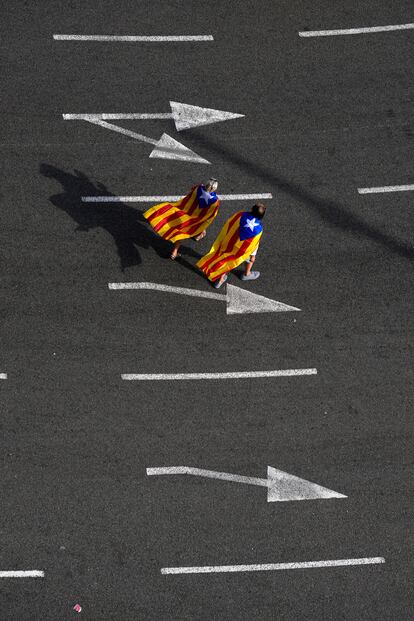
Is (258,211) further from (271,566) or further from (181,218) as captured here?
(271,566)

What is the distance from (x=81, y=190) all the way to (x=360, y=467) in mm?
6307

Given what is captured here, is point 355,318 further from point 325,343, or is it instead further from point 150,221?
point 150,221

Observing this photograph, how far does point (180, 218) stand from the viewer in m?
16.9

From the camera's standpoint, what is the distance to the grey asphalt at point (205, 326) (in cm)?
1559

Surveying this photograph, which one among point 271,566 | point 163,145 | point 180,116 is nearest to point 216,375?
point 271,566

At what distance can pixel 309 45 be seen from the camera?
19.6m

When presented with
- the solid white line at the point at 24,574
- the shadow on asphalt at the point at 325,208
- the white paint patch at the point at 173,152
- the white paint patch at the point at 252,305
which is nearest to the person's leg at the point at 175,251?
the white paint patch at the point at 252,305

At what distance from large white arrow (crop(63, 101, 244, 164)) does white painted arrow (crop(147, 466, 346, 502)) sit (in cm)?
532

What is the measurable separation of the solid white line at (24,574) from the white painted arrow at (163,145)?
7035mm

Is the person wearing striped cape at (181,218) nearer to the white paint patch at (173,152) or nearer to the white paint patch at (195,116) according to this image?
the white paint patch at (173,152)

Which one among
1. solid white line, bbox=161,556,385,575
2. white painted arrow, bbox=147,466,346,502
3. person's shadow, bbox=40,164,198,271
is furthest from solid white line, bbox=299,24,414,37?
solid white line, bbox=161,556,385,575

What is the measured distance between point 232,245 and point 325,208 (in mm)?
2208

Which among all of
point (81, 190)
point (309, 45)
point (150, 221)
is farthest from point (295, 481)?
point (309, 45)

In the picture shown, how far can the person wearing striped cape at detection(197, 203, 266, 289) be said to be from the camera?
16312 mm
